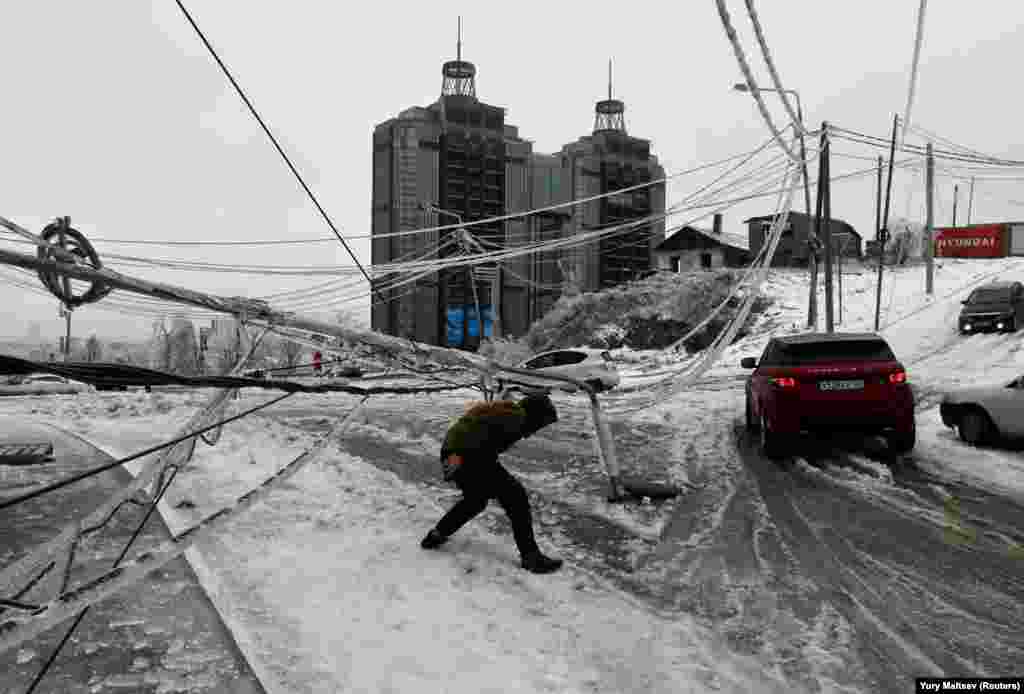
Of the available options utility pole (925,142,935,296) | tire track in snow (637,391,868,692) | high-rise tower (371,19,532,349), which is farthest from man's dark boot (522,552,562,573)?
high-rise tower (371,19,532,349)

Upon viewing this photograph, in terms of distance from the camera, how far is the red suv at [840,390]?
321 inches

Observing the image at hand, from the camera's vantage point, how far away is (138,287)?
3400 mm

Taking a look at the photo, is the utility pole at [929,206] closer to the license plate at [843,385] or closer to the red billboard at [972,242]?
the red billboard at [972,242]

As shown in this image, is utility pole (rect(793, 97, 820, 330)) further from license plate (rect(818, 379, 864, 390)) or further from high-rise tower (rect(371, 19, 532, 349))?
high-rise tower (rect(371, 19, 532, 349))

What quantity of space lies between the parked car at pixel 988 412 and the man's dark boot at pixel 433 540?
7.86 m

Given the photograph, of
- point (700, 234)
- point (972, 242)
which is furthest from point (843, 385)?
point (972, 242)

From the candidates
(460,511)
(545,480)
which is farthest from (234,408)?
(460,511)

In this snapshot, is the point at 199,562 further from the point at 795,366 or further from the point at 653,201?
the point at 653,201

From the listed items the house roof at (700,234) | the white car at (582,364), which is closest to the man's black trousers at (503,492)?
the white car at (582,364)

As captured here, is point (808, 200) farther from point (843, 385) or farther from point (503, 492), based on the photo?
point (503, 492)

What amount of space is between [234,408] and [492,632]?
53.4 feet

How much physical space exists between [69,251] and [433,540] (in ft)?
10.9

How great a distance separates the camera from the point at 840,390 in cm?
816

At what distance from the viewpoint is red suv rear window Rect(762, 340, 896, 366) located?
329 inches
